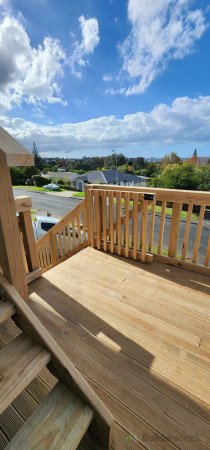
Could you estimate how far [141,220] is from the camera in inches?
103

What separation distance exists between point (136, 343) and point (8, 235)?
1308 mm

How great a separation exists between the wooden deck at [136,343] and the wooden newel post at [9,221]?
1.82ft

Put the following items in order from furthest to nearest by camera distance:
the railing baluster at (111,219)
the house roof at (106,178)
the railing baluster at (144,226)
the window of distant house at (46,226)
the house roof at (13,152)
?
the house roof at (106,178)
the window of distant house at (46,226)
the railing baluster at (111,219)
the railing baluster at (144,226)
the house roof at (13,152)

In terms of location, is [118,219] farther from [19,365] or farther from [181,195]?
[19,365]

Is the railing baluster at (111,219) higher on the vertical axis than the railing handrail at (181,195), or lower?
lower

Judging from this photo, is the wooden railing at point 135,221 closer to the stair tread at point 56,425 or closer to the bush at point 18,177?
the stair tread at point 56,425

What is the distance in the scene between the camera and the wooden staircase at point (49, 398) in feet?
2.89

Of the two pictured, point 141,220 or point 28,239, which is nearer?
point 28,239

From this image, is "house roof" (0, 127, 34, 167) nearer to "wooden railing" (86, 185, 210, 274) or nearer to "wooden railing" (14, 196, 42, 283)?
"wooden railing" (14, 196, 42, 283)

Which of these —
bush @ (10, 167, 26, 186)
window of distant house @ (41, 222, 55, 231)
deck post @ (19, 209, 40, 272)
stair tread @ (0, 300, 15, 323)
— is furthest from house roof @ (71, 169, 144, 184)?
stair tread @ (0, 300, 15, 323)

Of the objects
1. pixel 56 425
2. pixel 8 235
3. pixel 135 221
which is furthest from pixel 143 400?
pixel 135 221

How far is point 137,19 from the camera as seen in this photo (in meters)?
4.32

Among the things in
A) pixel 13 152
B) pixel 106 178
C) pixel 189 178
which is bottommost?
pixel 106 178

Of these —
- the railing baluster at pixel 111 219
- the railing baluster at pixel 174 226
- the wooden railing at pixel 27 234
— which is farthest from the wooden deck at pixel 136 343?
the railing baluster at pixel 111 219
